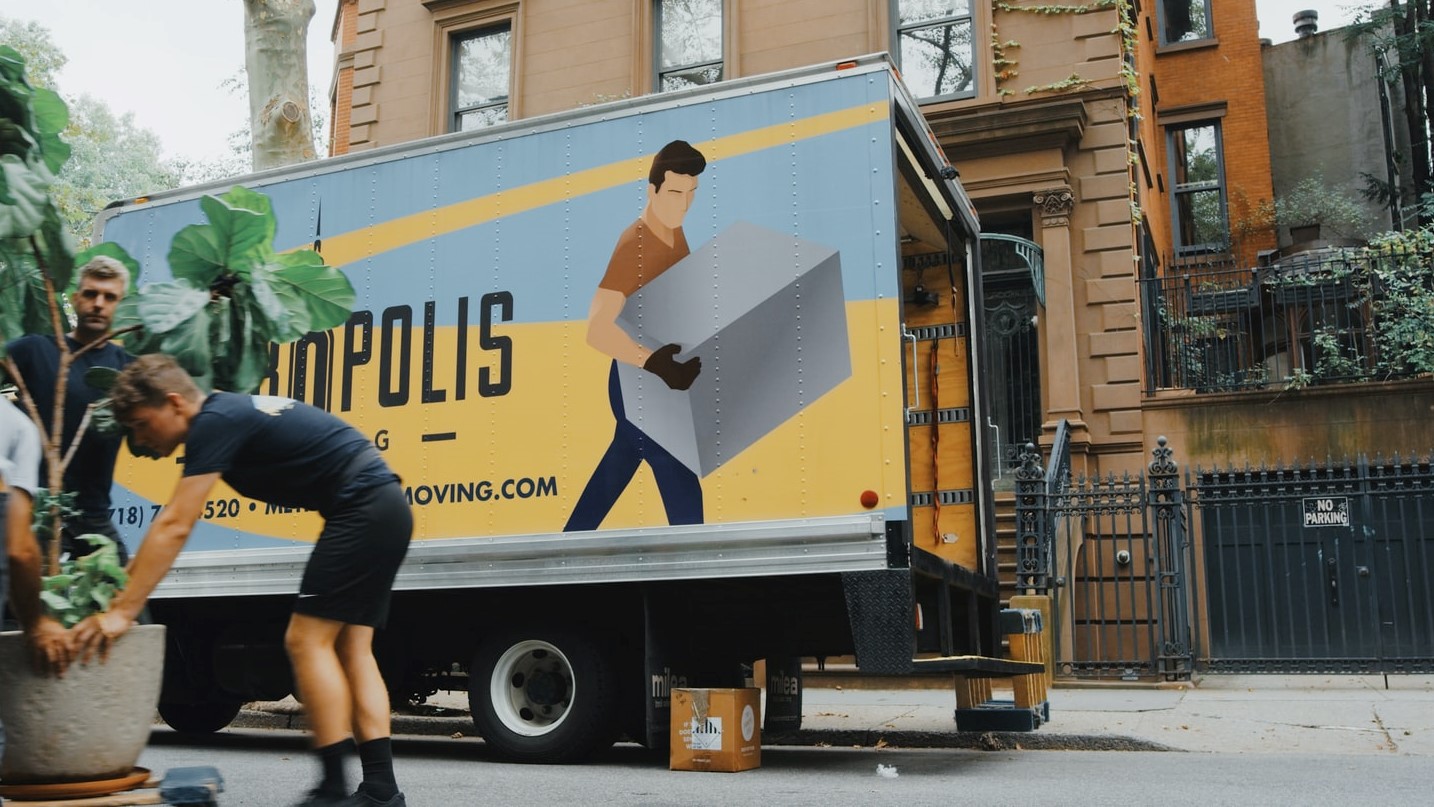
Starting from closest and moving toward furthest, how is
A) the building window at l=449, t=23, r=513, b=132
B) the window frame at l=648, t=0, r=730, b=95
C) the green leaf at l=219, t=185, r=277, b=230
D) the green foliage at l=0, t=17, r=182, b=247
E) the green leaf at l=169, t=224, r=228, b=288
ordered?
the green leaf at l=169, t=224, r=228, b=288, the green leaf at l=219, t=185, r=277, b=230, the window frame at l=648, t=0, r=730, b=95, the building window at l=449, t=23, r=513, b=132, the green foliage at l=0, t=17, r=182, b=247

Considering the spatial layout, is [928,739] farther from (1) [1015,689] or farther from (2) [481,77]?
(2) [481,77]

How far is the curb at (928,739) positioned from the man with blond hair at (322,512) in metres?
4.80

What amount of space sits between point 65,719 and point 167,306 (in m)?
1.68

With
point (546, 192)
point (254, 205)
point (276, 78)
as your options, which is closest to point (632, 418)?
point (546, 192)

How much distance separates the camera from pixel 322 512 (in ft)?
15.4

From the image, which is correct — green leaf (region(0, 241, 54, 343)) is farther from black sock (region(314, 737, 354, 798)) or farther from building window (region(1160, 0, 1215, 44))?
building window (region(1160, 0, 1215, 44))

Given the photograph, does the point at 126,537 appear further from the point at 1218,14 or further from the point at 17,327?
the point at 1218,14

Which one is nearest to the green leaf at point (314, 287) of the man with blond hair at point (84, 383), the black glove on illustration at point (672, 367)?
the man with blond hair at point (84, 383)

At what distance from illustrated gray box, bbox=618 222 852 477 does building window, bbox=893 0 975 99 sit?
34.3 feet

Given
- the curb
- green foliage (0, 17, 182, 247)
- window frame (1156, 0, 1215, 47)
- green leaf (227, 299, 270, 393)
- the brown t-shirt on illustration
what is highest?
green foliage (0, 17, 182, 247)

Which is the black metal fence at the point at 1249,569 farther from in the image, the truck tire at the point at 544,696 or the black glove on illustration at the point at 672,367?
the black glove on illustration at the point at 672,367

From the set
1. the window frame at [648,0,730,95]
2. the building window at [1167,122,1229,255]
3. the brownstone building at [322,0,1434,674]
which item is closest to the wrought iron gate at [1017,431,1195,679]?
the brownstone building at [322,0,1434,674]

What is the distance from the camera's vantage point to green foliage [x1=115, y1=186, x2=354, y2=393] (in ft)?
16.5

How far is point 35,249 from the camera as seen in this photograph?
475 cm
